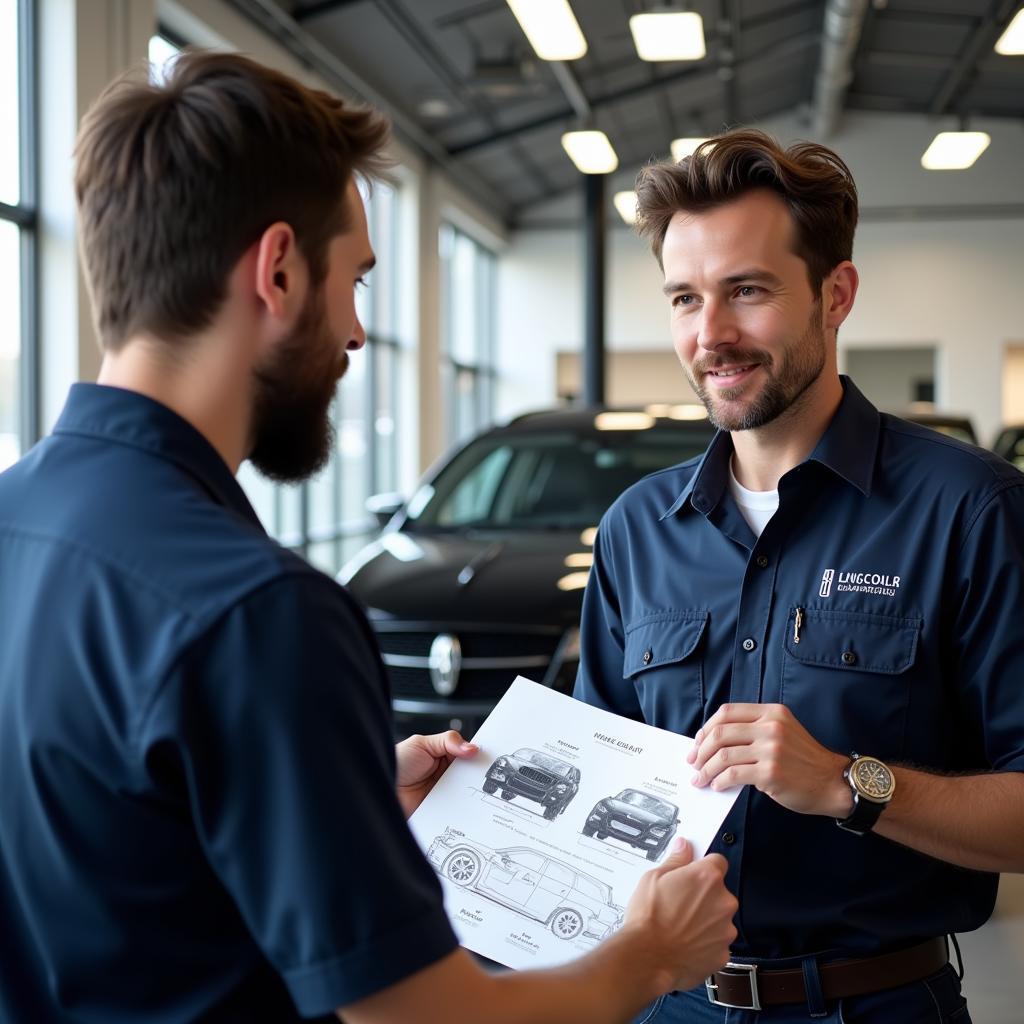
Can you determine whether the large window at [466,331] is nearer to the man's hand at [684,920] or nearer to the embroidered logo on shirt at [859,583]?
the embroidered logo on shirt at [859,583]

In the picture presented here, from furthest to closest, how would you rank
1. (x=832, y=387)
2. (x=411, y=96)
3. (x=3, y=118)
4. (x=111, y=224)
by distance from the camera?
(x=411, y=96) → (x=3, y=118) → (x=832, y=387) → (x=111, y=224)

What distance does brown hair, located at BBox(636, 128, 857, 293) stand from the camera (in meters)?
1.86

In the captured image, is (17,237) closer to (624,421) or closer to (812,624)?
(624,421)

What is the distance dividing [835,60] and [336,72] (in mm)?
5954

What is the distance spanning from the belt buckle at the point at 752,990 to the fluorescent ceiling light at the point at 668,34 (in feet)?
21.6

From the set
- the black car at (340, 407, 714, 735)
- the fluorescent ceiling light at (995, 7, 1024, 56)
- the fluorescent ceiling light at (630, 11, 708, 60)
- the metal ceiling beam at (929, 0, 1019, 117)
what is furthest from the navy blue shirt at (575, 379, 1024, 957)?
the metal ceiling beam at (929, 0, 1019, 117)

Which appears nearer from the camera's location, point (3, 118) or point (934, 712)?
point (934, 712)

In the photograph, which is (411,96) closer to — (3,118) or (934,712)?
(3,118)

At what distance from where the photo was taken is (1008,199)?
17844 mm

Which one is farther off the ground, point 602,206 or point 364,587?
point 602,206

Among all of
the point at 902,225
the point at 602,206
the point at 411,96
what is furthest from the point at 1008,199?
the point at 411,96

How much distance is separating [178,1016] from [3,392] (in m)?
5.92

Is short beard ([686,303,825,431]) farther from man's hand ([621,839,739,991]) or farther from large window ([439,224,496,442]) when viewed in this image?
large window ([439,224,496,442])

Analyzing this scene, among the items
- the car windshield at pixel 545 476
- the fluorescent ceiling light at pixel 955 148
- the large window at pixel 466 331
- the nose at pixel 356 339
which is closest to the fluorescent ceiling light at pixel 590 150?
the fluorescent ceiling light at pixel 955 148
